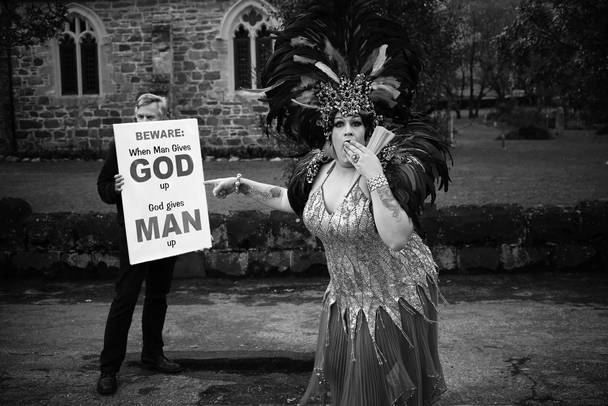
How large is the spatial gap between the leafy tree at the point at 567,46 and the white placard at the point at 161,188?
5444mm

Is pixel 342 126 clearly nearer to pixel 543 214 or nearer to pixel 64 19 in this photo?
pixel 543 214

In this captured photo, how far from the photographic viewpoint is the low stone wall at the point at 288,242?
8133mm

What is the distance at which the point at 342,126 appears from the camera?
3.72 metres

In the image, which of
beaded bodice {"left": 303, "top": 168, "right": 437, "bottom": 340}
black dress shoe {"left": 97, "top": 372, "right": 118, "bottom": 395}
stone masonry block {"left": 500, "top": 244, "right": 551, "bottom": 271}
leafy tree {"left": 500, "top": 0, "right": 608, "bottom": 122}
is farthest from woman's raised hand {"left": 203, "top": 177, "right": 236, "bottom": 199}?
leafy tree {"left": 500, "top": 0, "right": 608, "bottom": 122}

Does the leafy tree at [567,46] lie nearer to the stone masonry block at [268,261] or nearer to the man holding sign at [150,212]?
the stone masonry block at [268,261]

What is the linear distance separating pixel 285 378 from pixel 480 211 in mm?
3716

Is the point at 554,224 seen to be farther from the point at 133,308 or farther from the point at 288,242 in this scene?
the point at 133,308

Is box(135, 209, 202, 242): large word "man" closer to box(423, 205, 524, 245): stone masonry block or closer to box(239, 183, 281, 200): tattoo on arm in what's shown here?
box(239, 183, 281, 200): tattoo on arm

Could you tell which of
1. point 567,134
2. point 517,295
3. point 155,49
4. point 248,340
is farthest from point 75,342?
point 567,134

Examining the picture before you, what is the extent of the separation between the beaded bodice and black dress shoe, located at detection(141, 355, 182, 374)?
2139 millimetres

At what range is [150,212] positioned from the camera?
5.41 m

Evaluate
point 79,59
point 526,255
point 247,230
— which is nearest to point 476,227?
point 526,255

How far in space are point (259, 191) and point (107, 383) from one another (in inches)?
74.4

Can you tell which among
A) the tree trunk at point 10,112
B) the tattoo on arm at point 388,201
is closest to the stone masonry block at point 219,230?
the tattoo on arm at point 388,201
